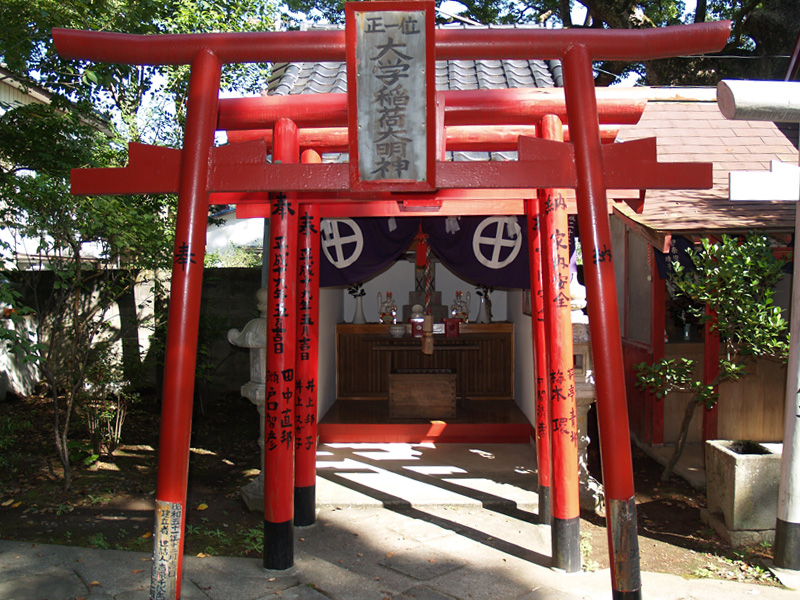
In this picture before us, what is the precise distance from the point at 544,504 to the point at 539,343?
1.49m

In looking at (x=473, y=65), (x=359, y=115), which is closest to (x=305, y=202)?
(x=359, y=115)

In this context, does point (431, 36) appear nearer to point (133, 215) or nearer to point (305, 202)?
point (305, 202)

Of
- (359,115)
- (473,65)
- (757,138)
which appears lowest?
(359,115)

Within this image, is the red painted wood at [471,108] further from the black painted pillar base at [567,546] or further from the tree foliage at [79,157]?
the black painted pillar base at [567,546]

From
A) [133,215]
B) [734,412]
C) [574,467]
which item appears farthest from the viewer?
[734,412]

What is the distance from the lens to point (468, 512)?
6.12 meters

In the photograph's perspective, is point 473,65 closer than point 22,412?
Yes

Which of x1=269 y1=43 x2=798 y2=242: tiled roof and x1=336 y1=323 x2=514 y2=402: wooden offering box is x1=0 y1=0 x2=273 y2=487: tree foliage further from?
x1=336 y1=323 x2=514 y2=402: wooden offering box

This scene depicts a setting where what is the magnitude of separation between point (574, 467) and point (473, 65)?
5499mm

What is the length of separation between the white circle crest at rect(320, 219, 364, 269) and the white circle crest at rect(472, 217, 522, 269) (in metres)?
1.40

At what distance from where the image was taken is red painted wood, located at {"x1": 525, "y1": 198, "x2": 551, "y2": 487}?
5.23 meters

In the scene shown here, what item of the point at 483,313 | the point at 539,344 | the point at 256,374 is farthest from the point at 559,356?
the point at 483,313

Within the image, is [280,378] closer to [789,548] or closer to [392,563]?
[392,563]

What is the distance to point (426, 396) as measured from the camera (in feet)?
29.4
